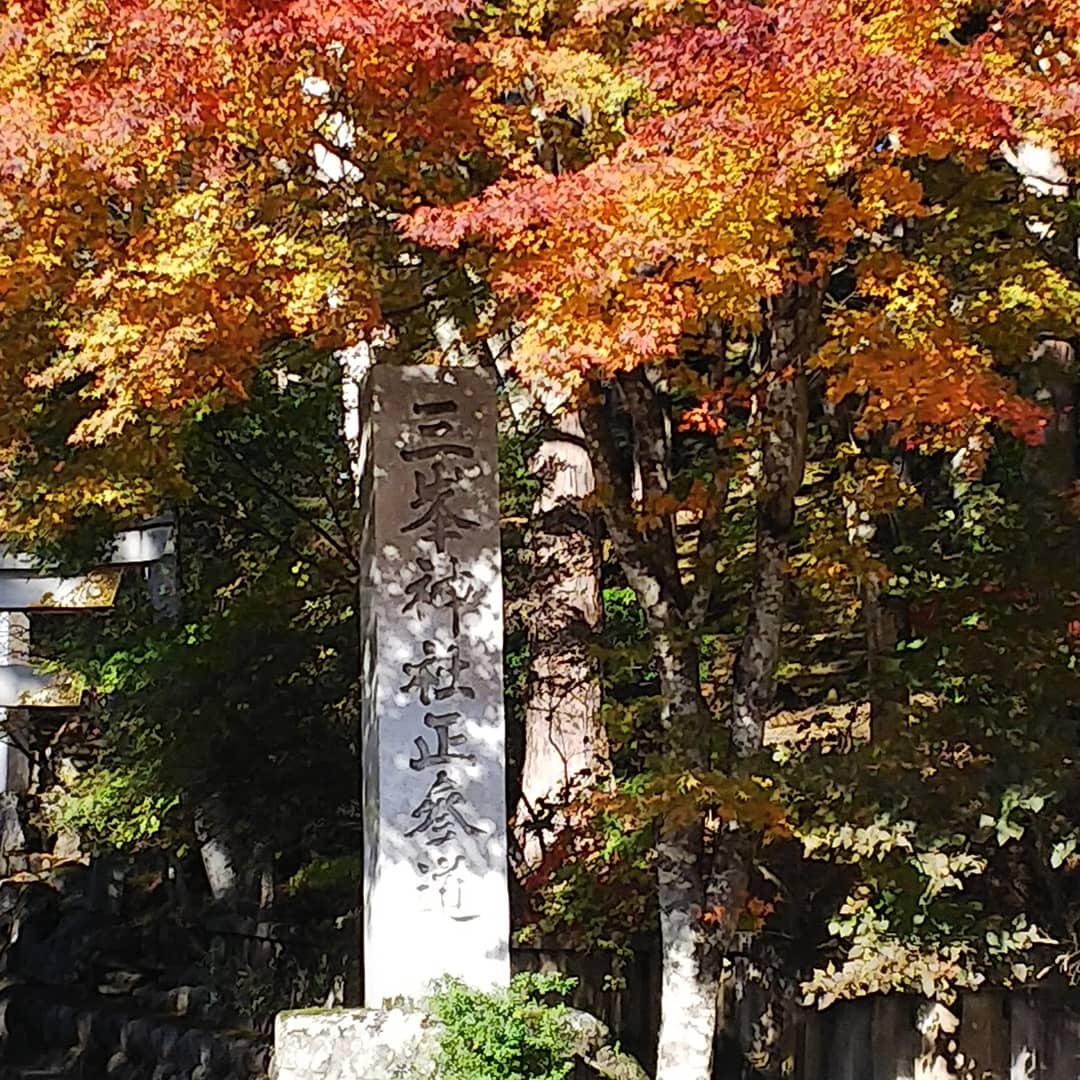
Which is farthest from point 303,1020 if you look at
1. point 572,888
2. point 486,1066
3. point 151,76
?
point 151,76

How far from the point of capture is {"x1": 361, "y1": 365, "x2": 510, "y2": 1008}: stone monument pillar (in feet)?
20.3

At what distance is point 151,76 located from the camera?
498cm

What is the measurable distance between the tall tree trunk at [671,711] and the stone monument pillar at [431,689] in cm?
69

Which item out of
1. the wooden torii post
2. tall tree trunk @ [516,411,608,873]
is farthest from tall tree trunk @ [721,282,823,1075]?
the wooden torii post

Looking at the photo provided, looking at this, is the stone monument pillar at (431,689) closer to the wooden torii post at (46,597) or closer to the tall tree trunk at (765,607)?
the tall tree trunk at (765,607)

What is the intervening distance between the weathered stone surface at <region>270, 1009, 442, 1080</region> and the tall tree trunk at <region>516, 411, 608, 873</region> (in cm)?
282

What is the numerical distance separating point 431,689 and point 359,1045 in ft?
4.98

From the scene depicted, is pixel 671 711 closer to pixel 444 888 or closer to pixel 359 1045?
pixel 444 888

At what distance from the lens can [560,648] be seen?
356 inches

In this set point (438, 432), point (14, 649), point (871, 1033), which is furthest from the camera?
point (14, 649)

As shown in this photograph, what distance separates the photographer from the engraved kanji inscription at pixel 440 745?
628 centimetres

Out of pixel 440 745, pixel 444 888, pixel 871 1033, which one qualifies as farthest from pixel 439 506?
pixel 871 1033

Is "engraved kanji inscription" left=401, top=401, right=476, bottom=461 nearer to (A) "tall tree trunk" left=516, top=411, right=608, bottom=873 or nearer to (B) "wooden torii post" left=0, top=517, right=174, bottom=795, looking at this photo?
(A) "tall tree trunk" left=516, top=411, right=608, bottom=873

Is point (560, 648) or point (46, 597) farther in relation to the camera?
point (46, 597)
